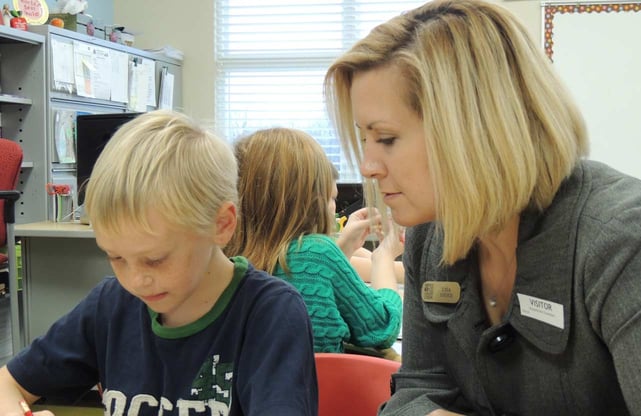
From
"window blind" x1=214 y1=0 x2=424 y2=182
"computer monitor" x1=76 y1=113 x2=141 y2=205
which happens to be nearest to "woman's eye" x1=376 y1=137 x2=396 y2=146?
"computer monitor" x1=76 y1=113 x2=141 y2=205

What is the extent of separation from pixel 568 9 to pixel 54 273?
3561 millimetres

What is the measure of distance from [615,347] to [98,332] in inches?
30.0

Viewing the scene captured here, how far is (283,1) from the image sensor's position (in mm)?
4820

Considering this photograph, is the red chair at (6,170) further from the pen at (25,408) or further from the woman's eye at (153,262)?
the woman's eye at (153,262)

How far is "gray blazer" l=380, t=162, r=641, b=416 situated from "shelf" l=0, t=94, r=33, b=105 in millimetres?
3140

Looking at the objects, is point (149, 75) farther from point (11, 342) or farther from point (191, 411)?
point (191, 411)

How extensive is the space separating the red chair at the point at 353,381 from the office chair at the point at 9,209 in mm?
2204

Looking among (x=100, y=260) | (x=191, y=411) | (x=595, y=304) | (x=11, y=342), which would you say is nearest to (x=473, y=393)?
(x=595, y=304)

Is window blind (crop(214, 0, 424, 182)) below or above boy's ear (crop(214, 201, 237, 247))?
above

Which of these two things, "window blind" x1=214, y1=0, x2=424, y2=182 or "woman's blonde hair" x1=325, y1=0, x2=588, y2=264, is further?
"window blind" x1=214, y1=0, x2=424, y2=182

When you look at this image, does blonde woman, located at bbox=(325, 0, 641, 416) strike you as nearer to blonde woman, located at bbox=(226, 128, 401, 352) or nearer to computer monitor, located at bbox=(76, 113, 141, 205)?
blonde woman, located at bbox=(226, 128, 401, 352)

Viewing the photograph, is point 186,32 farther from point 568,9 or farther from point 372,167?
point 372,167

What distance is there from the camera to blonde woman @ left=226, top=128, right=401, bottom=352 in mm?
1438

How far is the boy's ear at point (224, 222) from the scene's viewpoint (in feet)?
3.18
